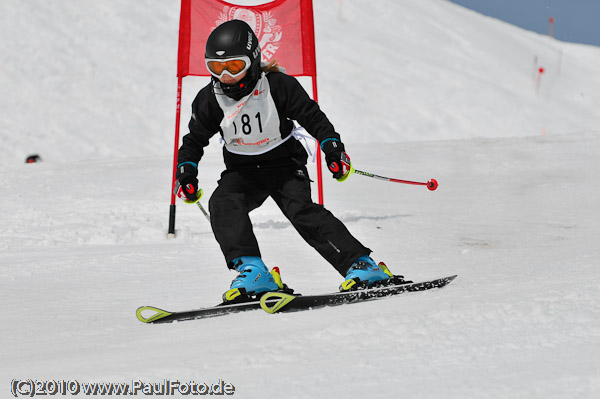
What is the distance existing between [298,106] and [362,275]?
1.02 meters

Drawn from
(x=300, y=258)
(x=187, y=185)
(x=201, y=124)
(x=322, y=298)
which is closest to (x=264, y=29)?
(x=300, y=258)

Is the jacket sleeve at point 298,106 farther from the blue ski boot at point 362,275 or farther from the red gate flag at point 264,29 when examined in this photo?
the red gate flag at point 264,29

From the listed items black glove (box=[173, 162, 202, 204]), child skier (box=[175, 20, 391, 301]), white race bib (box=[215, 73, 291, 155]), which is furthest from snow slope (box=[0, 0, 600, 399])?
white race bib (box=[215, 73, 291, 155])

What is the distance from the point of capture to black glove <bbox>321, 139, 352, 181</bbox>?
355 centimetres

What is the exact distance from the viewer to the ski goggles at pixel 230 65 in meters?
3.53

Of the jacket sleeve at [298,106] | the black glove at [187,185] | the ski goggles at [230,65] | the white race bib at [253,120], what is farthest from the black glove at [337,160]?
the black glove at [187,185]

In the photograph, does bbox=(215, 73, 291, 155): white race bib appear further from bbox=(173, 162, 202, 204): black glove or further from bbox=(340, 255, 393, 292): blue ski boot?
bbox=(340, 255, 393, 292): blue ski boot

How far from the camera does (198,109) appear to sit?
384cm

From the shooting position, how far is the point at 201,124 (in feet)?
12.6

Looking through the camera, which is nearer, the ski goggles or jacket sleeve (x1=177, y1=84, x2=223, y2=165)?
the ski goggles

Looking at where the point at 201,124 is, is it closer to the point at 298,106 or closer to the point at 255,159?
the point at 255,159

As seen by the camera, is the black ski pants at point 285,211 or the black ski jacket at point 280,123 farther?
the black ski jacket at point 280,123

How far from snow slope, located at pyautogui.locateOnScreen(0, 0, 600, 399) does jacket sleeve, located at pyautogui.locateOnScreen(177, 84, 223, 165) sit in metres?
0.85

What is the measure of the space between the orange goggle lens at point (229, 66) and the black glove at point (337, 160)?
0.61 m
